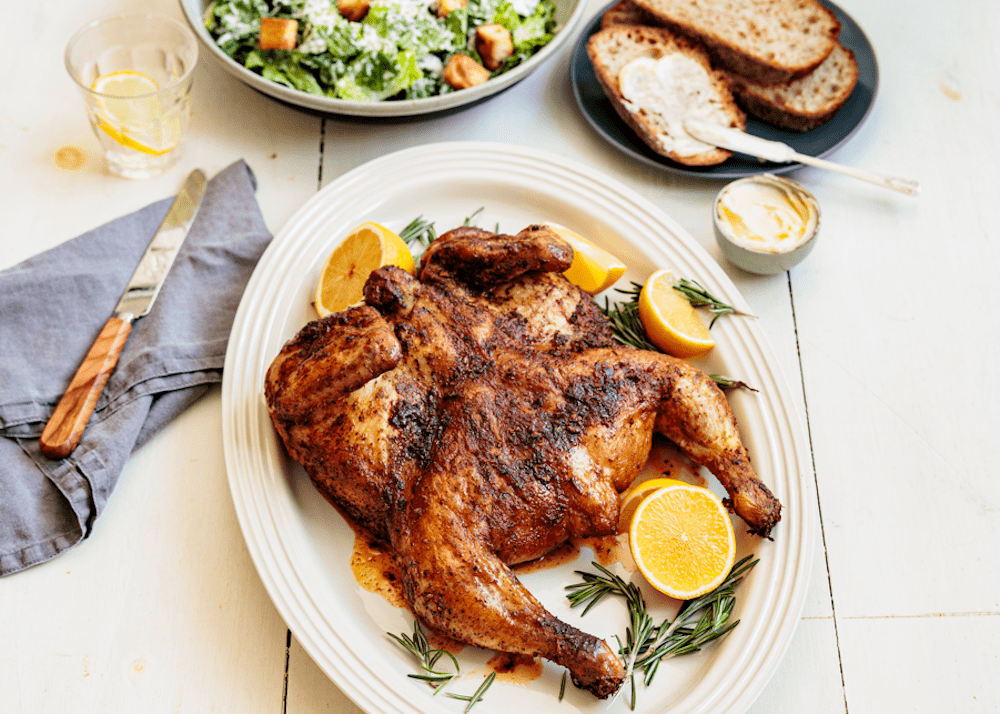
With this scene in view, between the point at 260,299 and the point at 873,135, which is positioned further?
the point at 873,135

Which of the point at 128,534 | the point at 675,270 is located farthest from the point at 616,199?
the point at 128,534

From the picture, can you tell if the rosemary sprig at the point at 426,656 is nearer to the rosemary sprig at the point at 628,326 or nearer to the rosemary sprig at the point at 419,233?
the rosemary sprig at the point at 628,326

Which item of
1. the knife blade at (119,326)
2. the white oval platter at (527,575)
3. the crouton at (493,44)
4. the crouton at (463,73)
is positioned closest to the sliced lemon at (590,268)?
the white oval platter at (527,575)

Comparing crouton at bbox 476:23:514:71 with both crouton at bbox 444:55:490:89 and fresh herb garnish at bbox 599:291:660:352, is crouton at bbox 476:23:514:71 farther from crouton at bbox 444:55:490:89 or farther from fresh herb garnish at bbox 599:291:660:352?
fresh herb garnish at bbox 599:291:660:352

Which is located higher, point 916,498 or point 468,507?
point 468,507

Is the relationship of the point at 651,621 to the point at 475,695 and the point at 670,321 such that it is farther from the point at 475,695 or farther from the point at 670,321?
the point at 670,321

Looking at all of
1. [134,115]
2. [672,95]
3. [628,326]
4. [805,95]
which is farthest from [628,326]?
[134,115]

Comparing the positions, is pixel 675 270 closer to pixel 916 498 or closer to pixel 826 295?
pixel 826 295
